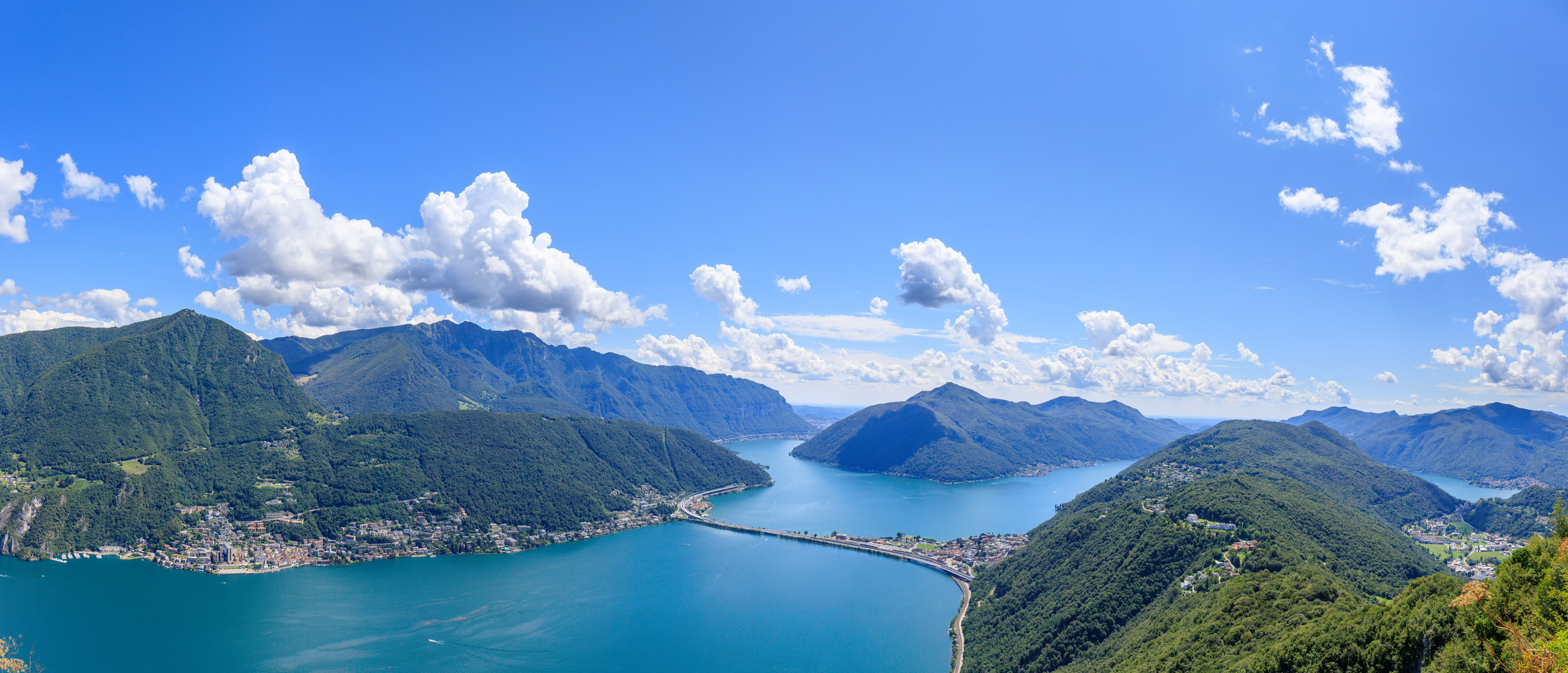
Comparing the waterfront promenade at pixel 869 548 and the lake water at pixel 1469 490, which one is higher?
the waterfront promenade at pixel 869 548

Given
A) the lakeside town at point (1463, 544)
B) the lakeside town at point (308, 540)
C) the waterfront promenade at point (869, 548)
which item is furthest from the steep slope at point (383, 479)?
the lakeside town at point (1463, 544)

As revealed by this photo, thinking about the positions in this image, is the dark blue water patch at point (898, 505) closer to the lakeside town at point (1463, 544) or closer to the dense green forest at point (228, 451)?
the dense green forest at point (228, 451)

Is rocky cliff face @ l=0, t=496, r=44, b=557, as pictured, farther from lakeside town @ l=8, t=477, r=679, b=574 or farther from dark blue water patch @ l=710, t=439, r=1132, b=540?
dark blue water patch @ l=710, t=439, r=1132, b=540

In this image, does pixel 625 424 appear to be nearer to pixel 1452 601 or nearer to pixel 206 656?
pixel 206 656

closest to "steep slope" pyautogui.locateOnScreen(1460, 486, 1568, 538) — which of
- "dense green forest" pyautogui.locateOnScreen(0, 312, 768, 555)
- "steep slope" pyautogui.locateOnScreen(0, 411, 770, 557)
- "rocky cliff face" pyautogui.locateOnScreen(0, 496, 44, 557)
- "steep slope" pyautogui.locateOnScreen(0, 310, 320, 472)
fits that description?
"steep slope" pyautogui.locateOnScreen(0, 411, 770, 557)

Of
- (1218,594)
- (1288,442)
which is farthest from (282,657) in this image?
(1288,442)
